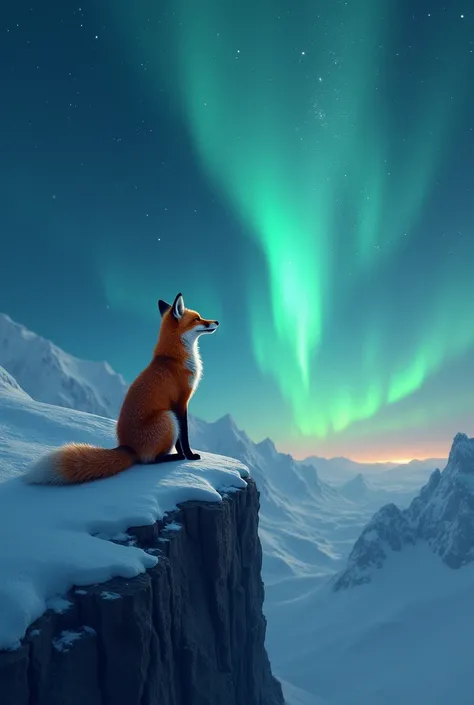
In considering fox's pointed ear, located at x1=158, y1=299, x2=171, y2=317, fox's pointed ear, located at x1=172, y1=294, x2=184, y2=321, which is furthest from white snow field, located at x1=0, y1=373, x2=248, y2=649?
fox's pointed ear, located at x1=158, y1=299, x2=171, y2=317

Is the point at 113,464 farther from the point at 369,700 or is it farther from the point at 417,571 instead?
the point at 417,571

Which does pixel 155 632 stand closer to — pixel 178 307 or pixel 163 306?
pixel 178 307

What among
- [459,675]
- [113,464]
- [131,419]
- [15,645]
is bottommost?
[459,675]

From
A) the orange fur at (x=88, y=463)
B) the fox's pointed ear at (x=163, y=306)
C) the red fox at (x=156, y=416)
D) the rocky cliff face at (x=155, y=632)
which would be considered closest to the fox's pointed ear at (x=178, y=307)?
the red fox at (x=156, y=416)

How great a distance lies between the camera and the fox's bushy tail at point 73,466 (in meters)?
6.92

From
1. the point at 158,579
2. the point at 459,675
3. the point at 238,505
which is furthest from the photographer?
the point at 459,675

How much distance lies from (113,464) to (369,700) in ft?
459

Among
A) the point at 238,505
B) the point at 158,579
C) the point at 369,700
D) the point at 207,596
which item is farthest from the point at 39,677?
the point at 369,700

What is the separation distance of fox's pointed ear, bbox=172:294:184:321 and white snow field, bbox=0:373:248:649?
10.3 ft

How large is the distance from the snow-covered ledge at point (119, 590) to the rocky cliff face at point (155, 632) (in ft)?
0.06

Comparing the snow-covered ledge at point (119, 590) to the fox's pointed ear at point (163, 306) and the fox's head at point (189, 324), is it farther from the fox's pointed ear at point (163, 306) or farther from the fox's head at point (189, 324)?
the fox's pointed ear at point (163, 306)

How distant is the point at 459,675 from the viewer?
122 m

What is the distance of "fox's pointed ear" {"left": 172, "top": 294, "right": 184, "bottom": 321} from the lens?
8414 mm

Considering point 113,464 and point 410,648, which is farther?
point 410,648
